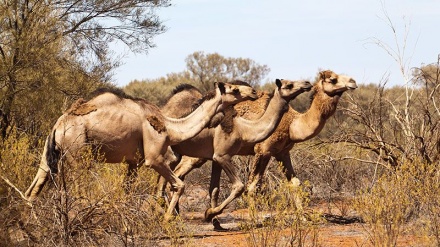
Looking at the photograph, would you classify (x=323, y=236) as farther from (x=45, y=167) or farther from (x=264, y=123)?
(x=45, y=167)

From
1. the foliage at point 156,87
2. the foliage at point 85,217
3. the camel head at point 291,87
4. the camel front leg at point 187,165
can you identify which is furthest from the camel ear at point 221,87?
the foliage at point 156,87

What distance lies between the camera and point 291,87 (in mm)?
15055

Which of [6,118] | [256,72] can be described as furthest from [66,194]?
[256,72]

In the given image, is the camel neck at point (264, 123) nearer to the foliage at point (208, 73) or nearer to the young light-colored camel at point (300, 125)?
the young light-colored camel at point (300, 125)

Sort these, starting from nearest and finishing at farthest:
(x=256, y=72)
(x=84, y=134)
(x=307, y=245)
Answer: (x=307, y=245) < (x=84, y=134) < (x=256, y=72)

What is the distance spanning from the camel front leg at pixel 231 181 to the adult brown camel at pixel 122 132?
108 centimetres

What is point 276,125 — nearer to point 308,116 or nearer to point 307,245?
point 308,116

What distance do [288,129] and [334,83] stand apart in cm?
121

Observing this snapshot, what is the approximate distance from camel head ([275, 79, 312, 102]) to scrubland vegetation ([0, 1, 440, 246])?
2.26 feet

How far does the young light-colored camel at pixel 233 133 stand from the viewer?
48.9ft

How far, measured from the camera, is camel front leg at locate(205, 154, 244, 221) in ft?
47.9

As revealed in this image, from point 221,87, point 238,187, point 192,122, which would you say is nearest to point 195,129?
point 192,122

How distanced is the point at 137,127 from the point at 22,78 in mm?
4936

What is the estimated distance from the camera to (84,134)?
12.8m
